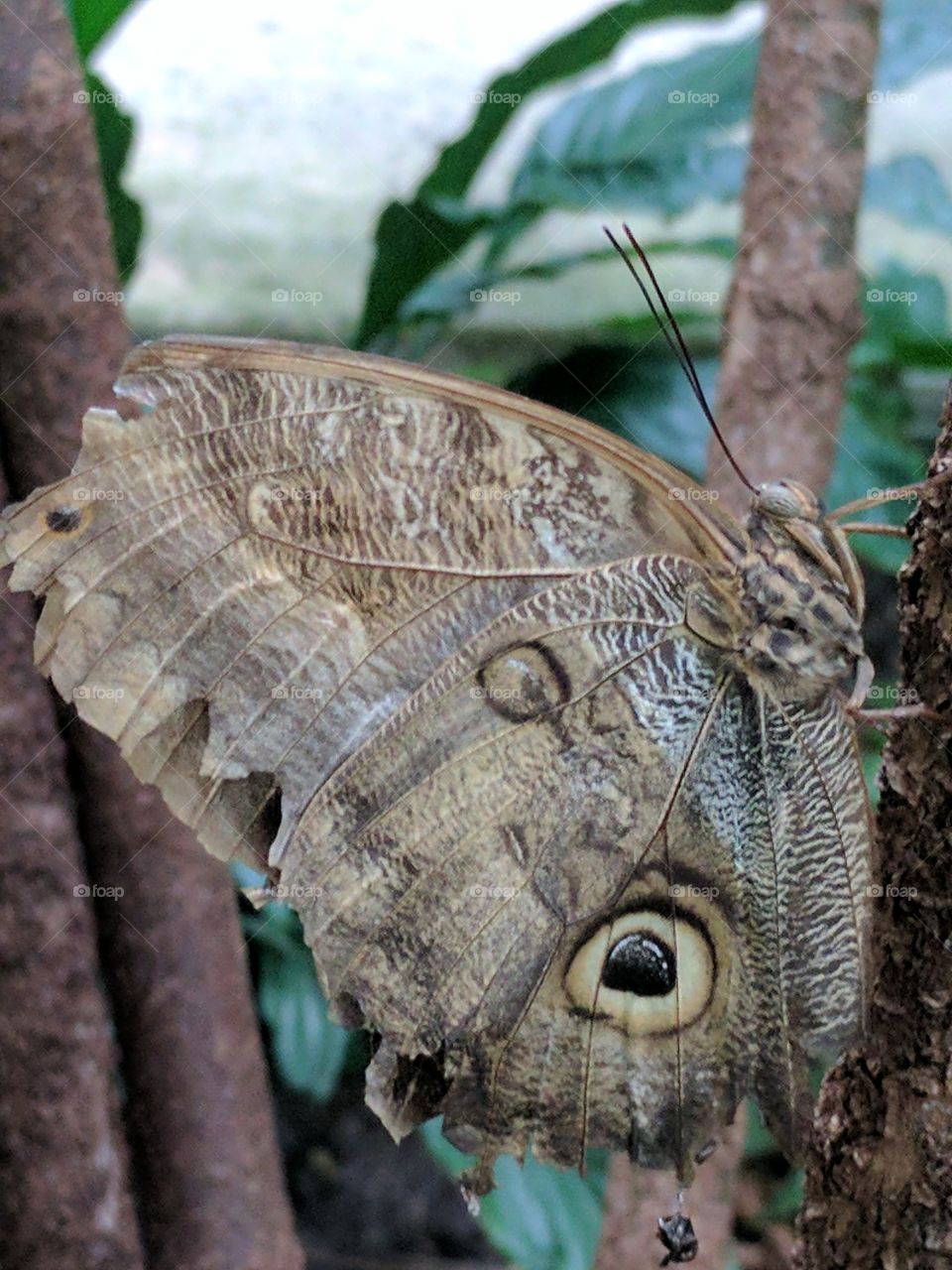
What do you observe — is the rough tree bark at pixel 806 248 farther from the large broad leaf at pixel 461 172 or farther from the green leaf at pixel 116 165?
the green leaf at pixel 116 165

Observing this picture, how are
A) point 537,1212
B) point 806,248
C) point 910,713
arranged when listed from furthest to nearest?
point 537,1212, point 806,248, point 910,713

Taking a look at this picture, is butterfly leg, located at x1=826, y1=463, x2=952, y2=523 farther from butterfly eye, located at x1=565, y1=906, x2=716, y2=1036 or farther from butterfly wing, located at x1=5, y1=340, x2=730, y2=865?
butterfly eye, located at x1=565, y1=906, x2=716, y2=1036

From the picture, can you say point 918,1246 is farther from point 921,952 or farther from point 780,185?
point 780,185

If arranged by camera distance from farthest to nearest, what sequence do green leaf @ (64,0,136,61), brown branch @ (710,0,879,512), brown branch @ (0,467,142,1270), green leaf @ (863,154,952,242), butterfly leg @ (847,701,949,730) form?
green leaf @ (863,154,952,242), green leaf @ (64,0,136,61), brown branch @ (710,0,879,512), brown branch @ (0,467,142,1270), butterfly leg @ (847,701,949,730)

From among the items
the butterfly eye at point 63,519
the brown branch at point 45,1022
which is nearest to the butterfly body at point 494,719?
the butterfly eye at point 63,519

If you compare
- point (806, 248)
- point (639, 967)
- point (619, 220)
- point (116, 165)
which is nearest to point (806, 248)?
point (806, 248)

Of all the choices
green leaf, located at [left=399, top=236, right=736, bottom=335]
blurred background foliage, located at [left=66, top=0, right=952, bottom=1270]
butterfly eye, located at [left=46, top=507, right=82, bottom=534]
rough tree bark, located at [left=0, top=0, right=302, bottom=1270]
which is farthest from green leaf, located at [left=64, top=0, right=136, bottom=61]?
butterfly eye, located at [left=46, top=507, right=82, bottom=534]

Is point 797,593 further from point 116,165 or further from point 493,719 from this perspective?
point 116,165
